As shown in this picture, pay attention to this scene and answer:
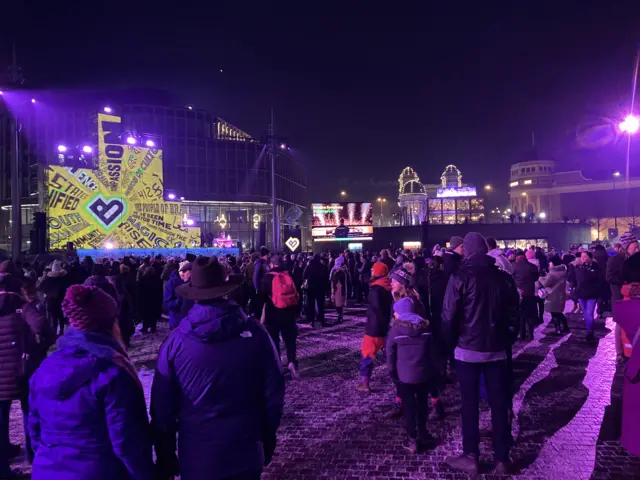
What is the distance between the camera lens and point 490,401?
14.2ft

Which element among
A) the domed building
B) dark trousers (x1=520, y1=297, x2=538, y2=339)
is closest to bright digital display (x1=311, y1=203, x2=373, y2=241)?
dark trousers (x1=520, y1=297, x2=538, y2=339)

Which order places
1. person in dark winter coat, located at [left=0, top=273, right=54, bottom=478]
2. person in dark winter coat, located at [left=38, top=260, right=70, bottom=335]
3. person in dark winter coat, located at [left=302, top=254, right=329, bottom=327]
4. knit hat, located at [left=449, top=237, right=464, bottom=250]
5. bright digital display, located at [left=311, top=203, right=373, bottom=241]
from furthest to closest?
bright digital display, located at [left=311, top=203, right=373, bottom=241], person in dark winter coat, located at [left=302, top=254, right=329, bottom=327], person in dark winter coat, located at [left=38, top=260, right=70, bottom=335], knit hat, located at [left=449, top=237, right=464, bottom=250], person in dark winter coat, located at [left=0, top=273, right=54, bottom=478]

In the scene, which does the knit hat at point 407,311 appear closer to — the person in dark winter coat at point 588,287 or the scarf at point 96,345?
the scarf at point 96,345

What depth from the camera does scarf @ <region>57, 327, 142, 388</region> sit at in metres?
2.32

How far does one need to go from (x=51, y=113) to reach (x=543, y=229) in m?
44.8

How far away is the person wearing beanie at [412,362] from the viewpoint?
4.74 m

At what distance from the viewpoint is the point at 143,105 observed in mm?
46688

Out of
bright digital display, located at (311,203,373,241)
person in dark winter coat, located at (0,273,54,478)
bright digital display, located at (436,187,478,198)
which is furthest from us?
bright digital display, located at (436,187,478,198)

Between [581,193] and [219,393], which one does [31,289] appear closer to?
[219,393]

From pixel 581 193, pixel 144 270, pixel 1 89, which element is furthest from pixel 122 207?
pixel 581 193

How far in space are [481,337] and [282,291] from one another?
3676 mm

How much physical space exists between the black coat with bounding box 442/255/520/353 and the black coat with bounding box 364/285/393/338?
2196 millimetres

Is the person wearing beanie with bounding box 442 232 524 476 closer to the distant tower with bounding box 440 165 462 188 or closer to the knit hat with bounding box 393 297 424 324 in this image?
the knit hat with bounding box 393 297 424 324

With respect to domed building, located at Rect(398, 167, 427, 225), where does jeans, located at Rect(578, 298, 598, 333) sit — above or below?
below
